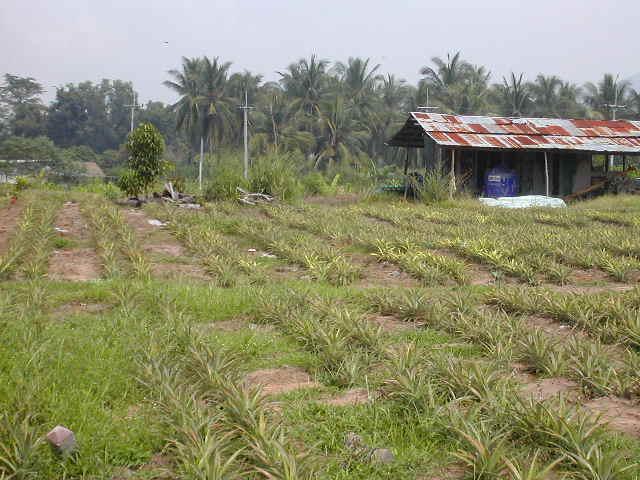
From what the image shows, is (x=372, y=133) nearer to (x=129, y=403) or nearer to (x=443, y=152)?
(x=443, y=152)

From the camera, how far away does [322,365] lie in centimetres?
465

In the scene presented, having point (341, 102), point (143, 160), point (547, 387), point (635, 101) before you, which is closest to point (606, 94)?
point (635, 101)

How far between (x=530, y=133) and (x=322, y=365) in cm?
2199

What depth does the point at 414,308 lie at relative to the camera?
242 inches

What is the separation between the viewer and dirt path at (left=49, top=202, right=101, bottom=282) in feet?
27.2

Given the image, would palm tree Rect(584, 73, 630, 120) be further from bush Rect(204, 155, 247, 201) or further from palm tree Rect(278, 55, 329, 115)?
bush Rect(204, 155, 247, 201)

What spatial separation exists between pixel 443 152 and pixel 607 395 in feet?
70.3

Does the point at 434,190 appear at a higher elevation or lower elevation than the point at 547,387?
higher

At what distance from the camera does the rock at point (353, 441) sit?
10.8 ft

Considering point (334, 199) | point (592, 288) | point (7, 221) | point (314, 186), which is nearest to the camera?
point (592, 288)

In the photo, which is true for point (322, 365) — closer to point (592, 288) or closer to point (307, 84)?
point (592, 288)

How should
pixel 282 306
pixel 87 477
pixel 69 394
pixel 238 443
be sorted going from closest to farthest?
1. pixel 87 477
2. pixel 238 443
3. pixel 69 394
4. pixel 282 306

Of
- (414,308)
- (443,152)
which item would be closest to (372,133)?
(443,152)

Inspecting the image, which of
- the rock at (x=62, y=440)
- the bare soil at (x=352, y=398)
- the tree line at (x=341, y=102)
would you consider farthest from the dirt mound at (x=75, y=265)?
the tree line at (x=341, y=102)
